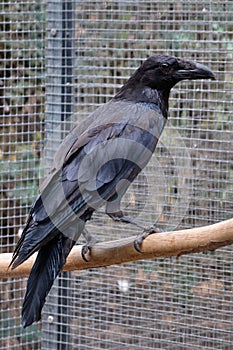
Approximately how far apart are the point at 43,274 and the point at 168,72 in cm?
82

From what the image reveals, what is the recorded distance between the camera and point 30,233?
2.20m

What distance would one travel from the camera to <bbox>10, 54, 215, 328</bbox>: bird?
2215 millimetres

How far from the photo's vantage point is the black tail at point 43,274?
218cm

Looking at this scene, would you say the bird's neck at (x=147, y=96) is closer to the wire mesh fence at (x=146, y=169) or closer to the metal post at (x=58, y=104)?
the wire mesh fence at (x=146, y=169)

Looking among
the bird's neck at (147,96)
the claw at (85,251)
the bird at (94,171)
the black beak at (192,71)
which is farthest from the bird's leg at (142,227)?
the black beak at (192,71)

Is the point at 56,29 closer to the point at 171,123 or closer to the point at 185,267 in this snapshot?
the point at 171,123

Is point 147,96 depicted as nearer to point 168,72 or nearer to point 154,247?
point 168,72

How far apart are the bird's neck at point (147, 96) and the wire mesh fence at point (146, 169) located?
566 mm

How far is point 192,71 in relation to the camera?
256cm

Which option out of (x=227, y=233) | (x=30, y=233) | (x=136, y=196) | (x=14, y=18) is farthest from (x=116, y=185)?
(x=14, y=18)

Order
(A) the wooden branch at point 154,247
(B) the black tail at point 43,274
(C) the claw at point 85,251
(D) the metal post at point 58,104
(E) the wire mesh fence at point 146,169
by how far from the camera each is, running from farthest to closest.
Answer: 1. (D) the metal post at point 58,104
2. (E) the wire mesh fence at point 146,169
3. (C) the claw at point 85,251
4. (B) the black tail at point 43,274
5. (A) the wooden branch at point 154,247

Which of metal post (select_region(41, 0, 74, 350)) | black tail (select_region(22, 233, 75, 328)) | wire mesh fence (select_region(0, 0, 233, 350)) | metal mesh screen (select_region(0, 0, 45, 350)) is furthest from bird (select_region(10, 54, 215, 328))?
metal mesh screen (select_region(0, 0, 45, 350))

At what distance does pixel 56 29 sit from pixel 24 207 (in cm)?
78

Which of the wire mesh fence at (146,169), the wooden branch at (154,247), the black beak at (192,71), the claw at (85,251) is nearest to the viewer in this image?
the wooden branch at (154,247)
